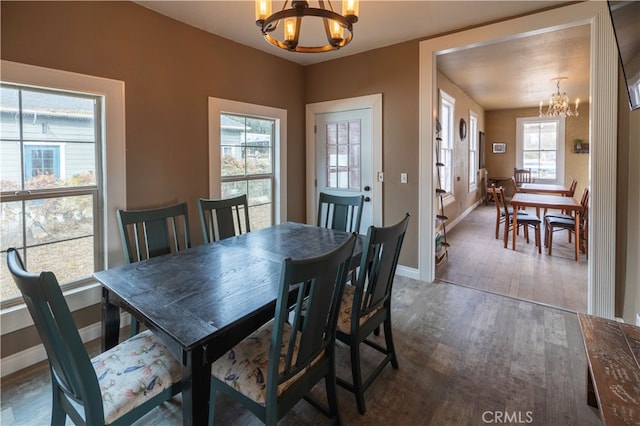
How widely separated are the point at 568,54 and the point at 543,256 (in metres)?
2.66

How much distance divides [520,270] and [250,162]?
3.47 metres

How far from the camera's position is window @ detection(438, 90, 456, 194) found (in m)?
5.34

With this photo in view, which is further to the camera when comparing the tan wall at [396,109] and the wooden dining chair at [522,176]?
the wooden dining chair at [522,176]

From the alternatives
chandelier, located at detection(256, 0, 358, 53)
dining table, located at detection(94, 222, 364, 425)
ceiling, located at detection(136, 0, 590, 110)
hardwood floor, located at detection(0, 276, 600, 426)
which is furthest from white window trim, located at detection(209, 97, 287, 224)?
hardwood floor, located at detection(0, 276, 600, 426)

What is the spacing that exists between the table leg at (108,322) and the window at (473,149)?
7.50 meters

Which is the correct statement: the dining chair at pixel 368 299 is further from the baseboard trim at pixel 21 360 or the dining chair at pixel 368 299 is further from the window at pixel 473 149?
the window at pixel 473 149

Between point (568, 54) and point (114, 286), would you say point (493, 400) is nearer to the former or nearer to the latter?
point (114, 286)

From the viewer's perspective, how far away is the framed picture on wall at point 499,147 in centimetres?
898

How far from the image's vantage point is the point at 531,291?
10.8 ft

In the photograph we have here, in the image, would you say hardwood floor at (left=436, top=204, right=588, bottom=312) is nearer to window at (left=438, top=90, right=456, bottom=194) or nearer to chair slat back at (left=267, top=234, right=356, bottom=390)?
window at (left=438, top=90, right=456, bottom=194)

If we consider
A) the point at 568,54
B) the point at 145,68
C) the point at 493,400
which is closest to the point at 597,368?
the point at 493,400

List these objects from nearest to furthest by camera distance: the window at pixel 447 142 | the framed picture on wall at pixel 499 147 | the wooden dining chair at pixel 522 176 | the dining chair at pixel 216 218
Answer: the dining chair at pixel 216 218 < the window at pixel 447 142 < the wooden dining chair at pixel 522 176 < the framed picture on wall at pixel 499 147

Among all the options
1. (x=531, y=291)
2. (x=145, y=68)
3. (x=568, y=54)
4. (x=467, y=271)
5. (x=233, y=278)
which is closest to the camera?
(x=233, y=278)
